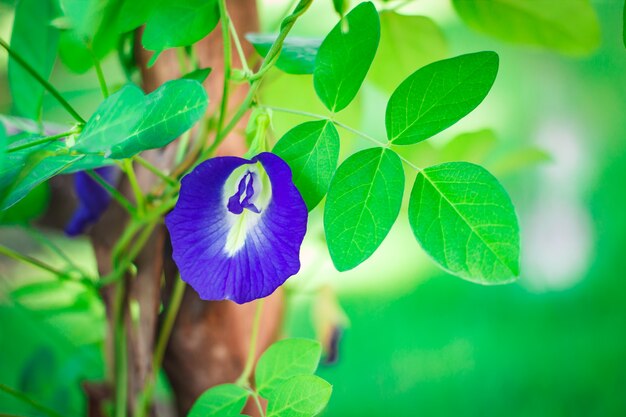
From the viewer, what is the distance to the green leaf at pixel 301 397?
1.27 ft

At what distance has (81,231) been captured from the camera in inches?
26.0

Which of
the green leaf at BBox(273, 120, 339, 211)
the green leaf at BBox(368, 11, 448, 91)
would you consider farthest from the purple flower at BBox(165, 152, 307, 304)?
the green leaf at BBox(368, 11, 448, 91)

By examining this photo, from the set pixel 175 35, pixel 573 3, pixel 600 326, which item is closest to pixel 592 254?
pixel 600 326

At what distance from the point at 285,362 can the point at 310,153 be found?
153 mm

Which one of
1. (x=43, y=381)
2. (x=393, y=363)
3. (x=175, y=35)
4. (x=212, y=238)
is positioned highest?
(x=175, y=35)

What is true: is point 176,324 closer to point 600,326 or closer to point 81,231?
point 81,231

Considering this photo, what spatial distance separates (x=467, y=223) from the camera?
0.37 metres

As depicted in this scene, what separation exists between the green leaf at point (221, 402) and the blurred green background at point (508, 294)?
0.71 metres

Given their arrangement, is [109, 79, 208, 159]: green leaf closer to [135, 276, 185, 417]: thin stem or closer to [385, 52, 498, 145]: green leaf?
[385, 52, 498, 145]: green leaf

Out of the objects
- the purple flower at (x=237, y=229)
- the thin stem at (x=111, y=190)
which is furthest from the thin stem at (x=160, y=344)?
the purple flower at (x=237, y=229)

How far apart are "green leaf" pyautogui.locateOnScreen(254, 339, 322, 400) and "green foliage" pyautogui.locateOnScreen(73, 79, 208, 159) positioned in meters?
0.18

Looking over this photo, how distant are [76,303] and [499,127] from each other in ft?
5.05

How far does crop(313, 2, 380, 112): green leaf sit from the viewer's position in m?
0.38

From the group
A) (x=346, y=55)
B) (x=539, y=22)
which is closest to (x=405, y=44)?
(x=539, y=22)
